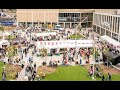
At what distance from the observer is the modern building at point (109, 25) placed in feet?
37.6

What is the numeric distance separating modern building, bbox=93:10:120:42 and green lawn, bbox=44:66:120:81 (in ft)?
5.75

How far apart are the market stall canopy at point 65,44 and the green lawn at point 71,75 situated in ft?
3.08

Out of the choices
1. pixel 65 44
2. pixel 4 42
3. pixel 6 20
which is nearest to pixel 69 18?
pixel 65 44

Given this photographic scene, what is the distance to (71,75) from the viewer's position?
927 centimetres

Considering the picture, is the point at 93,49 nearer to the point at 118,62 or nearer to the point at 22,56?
the point at 118,62

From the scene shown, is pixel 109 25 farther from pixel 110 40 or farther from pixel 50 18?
pixel 110 40

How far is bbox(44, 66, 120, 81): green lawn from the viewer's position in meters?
8.95

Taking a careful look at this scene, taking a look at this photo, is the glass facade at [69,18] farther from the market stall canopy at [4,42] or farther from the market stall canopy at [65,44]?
the market stall canopy at [4,42]

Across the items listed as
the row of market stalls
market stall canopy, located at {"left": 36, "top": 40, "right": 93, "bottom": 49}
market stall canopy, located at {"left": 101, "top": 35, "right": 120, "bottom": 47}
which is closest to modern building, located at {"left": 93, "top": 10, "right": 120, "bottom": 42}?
market stall canopy, located at {"left": 101, "top": 35, "right": 120, "bottom": 47}

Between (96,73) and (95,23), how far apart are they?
371 centimetres

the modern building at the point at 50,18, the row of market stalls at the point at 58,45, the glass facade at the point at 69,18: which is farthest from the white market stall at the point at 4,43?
the glass facade at the point at 69,18

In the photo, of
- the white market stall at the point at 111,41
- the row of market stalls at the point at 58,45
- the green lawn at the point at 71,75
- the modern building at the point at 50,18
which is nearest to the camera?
the green lawn at the point at 71,75
